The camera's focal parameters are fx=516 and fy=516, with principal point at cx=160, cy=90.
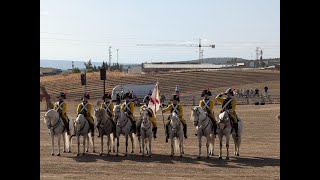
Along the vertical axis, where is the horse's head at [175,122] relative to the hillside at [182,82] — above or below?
below

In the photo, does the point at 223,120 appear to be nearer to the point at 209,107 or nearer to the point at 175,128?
the point at 209,107

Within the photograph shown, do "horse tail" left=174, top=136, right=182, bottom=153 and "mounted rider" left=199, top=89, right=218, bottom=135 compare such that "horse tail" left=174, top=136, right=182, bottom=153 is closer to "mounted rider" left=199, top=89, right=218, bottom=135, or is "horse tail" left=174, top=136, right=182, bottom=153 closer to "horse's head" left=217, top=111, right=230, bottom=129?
"mounted rider" left=199, top=89, right=218, bottom=135

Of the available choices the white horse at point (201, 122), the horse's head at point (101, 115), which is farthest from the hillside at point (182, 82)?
the white horse at point (201, 122)

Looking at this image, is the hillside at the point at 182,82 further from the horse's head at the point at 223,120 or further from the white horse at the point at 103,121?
the horse's head at the point at 223,120

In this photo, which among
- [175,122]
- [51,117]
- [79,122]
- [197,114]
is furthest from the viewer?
[51,117]

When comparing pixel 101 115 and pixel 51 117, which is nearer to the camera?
pixel 101 115

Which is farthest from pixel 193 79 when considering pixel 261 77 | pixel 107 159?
pixel 107 159

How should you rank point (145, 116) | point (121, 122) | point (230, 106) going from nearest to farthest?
point (145, 116) → point (230, 106) → point (121, 122)

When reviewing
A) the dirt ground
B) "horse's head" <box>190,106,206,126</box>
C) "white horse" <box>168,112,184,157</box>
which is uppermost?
"horse's head" <box>190,106,206,126</box>

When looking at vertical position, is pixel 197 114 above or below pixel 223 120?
above

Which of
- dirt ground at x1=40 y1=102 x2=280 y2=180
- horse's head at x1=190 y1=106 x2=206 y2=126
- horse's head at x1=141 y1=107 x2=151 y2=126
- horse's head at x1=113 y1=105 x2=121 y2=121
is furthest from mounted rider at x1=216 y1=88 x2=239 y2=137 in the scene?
horse's head at x1=113 y1=105 x2=121 y2=121

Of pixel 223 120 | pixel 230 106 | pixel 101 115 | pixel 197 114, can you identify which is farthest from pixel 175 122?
pixel 101 115

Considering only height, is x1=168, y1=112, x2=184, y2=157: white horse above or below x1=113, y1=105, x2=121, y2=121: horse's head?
below
